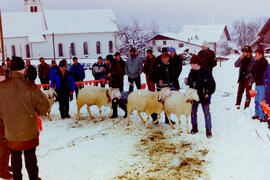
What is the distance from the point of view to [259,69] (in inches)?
254

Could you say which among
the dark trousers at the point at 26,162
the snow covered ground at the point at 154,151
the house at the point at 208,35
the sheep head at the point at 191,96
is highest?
the house at the point at 208,35

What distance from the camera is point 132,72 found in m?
8.47

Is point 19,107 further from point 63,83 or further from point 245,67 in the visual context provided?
point 245,67

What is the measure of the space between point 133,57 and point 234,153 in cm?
447

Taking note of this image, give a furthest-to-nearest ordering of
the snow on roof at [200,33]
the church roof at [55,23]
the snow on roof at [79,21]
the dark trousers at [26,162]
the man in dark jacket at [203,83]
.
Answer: the snow on roof at [200,33] < the snow on roof at [79,21] < the church roof at [55,23] < the man in dark jacket at [203,83] < the dark trousers at [26,162]

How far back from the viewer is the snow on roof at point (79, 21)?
142 ft

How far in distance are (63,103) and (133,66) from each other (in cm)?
253

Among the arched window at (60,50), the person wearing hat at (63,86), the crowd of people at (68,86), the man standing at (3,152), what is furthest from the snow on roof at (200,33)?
the man standing at (3,152)

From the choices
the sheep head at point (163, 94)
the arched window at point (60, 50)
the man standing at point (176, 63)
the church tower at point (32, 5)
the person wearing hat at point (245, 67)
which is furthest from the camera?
the church tower at point (32, 5)

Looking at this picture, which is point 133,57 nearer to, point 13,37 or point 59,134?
point 59,134

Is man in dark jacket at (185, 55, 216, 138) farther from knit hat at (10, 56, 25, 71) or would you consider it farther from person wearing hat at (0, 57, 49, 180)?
knit hat at (10, 56, 25, 71)

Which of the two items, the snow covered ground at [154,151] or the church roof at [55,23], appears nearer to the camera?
the snow covered ground at [154,151]

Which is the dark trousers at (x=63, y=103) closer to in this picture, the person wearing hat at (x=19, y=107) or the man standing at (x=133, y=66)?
the man standing at (x=133, y=66)

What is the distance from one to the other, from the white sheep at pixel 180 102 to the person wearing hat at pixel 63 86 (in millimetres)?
3303
